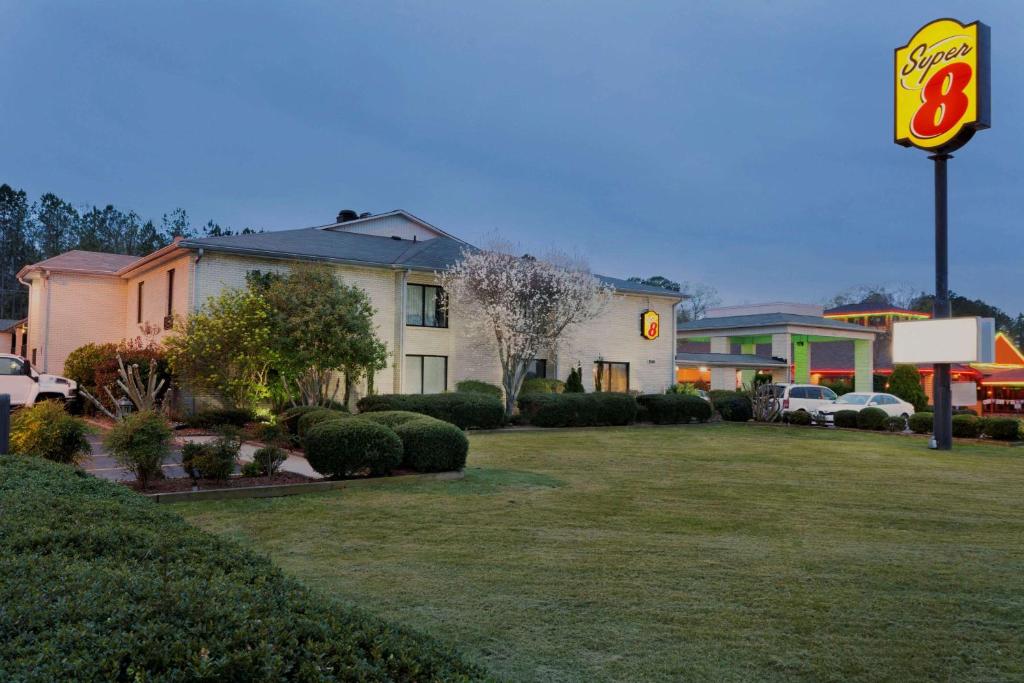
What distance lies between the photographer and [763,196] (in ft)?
225

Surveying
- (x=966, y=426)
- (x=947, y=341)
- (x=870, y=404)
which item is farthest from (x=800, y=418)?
(x=947, y=341)

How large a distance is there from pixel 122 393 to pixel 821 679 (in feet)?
62.2

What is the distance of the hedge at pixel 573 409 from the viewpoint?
22500mm

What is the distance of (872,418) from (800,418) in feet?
8.35

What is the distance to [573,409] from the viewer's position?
75.0 feet

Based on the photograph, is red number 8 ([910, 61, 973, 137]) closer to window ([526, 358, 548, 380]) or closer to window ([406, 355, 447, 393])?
window ([526, 358, 548, 380])

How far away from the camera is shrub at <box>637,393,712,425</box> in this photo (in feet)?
83.4

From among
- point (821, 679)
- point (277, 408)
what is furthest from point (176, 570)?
point (277, 408)

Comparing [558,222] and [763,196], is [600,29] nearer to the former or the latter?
[763,196]

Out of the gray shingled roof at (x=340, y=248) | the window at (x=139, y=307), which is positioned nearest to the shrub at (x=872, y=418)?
the gray shingled roof at (x=340, y=248)

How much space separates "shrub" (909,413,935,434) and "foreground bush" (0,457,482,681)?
23049 mm

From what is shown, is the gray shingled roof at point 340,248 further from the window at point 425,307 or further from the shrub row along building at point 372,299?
the window at point 425,307

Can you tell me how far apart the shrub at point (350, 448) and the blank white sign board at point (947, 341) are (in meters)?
15.3

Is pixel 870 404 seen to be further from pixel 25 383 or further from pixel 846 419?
pixel 25 383
